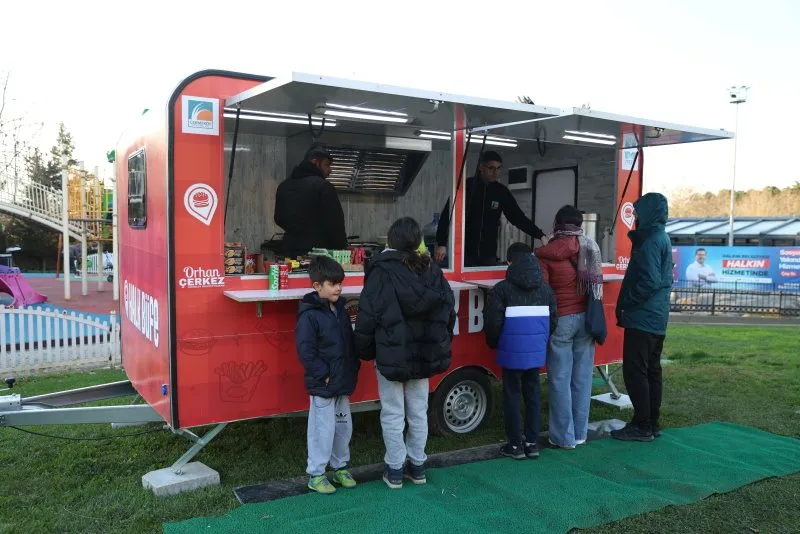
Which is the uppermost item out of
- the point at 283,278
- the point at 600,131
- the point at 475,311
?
the point at 600,131

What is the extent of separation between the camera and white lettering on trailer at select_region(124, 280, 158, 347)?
4472mm

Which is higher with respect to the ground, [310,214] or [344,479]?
[310,214]

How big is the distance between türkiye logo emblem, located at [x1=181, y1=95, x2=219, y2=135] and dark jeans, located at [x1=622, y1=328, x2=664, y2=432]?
3739 millimetres

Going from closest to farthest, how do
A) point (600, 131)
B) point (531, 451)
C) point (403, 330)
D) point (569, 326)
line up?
point (403, 330), point (531, 451), point (569, 326), point (600, 131)

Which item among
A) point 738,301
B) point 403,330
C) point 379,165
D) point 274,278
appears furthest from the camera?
point 738,301

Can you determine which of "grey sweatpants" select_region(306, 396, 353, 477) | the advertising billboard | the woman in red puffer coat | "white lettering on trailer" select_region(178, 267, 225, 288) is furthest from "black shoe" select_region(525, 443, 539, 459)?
the advertising billboard

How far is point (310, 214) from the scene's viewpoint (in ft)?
17.0

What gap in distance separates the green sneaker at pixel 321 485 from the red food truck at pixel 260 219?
56cm

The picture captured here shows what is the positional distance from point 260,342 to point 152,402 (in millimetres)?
944

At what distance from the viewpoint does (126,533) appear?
360cm

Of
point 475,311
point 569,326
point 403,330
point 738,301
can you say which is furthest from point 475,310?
point 738,301

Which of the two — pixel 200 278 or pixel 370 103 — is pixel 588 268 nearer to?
pixel 370 103

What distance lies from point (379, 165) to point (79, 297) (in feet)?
50.7

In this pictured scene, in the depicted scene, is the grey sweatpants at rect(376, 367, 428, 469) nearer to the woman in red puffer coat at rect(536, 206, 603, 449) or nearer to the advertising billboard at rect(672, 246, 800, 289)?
the woman in red puffer coat at rect(536, 206, 603, 449)
